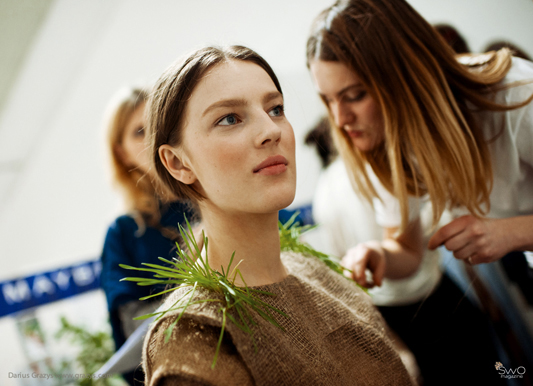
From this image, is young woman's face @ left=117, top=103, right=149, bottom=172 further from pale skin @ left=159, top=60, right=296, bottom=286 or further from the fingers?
the fingers

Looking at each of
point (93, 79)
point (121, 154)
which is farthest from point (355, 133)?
point (93, 79)

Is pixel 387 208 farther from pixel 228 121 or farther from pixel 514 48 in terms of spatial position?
pixel 228 121

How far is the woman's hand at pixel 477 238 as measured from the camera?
0.83 m

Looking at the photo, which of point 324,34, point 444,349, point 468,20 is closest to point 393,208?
point 444,349

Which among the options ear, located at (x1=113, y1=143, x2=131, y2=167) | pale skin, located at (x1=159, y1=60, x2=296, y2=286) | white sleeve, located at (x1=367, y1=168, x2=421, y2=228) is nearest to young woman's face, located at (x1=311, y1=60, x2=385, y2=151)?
white sleeve, located at (x1=367, y1=168, x2=421, y2=228)

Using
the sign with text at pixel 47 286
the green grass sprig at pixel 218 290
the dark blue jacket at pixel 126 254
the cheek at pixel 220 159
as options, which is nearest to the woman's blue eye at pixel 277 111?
the cheek at pixel 220 159

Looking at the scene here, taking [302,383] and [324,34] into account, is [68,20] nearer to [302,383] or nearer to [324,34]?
[324,34]

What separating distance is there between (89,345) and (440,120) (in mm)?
1720

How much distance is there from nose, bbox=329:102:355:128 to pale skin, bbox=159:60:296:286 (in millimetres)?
303

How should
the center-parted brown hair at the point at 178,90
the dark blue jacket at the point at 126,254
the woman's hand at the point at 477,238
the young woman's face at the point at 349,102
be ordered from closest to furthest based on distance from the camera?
the center-parted brown hair at the point at 178,90 < the woman's hand at the point at 477,238 < the young woman's face at the point at 349,102 < the dark blue jacket at the point at 126,254

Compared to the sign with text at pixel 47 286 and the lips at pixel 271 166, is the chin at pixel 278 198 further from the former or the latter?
the sign with text at pixel 47 286

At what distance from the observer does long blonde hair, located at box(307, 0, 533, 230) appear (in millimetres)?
916

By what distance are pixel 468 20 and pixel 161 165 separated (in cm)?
113

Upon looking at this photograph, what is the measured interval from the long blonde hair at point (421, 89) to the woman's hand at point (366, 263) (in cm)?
18
